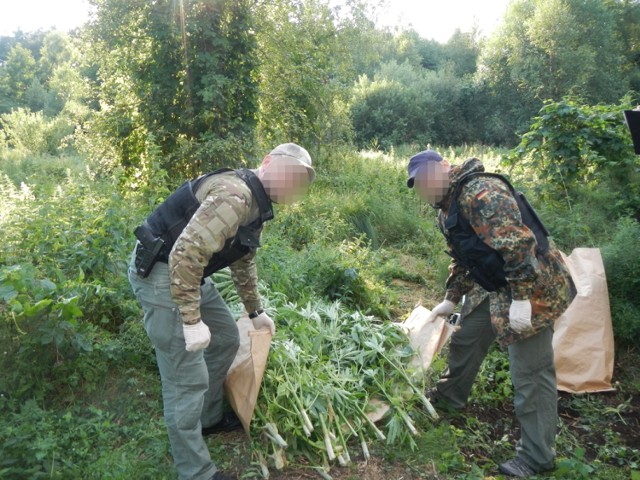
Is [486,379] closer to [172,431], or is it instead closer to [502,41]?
[172,431]

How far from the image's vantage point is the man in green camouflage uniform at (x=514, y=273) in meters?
2.60

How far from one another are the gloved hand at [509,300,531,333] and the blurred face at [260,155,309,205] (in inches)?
50.1

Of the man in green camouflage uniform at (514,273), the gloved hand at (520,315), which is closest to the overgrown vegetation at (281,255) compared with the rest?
the man in green camouflage uniform at (514,273)

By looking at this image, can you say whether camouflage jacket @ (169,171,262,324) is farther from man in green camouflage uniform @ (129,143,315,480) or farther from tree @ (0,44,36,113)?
tree @ (0,44,36,113)

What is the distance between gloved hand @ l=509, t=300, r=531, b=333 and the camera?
8.63ft

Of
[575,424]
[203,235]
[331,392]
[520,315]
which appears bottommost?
[575,424]

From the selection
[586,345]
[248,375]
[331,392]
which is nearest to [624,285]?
[586,345]

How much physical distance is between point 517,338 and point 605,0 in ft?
108

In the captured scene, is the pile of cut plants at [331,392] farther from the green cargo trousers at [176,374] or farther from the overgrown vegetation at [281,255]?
the green cargo trousers at [176,374]

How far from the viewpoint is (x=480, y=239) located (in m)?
2.74

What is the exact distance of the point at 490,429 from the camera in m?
3.44

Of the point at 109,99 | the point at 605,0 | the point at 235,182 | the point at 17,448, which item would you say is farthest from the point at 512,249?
the point at 605,0

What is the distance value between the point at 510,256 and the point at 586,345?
70.0 inches

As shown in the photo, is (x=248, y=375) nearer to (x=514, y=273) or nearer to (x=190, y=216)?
(x=190, y=216)
